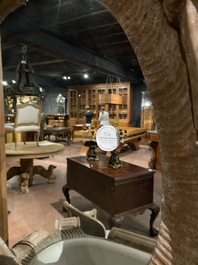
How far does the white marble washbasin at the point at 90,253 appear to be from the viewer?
715mm

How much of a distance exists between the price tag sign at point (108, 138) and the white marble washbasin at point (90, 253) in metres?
1.37

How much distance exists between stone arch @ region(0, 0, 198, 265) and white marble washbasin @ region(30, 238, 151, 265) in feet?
1.20

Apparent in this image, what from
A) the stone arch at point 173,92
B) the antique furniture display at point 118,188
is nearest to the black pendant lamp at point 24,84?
the antique furniture display at point 118,188

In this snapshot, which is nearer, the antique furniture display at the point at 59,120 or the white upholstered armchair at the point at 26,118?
the white upholstered armchair at the point at 26,118

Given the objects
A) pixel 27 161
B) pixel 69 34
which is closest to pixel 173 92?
pixel 27 161

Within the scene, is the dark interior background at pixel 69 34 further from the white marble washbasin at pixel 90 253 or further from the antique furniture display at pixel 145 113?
the white marble washbasin at pixel 90 253

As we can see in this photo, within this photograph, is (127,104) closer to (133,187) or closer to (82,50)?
(82,50)

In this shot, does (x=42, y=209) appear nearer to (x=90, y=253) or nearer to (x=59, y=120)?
(x=90, y=253)

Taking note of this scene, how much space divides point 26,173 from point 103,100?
18.1 ft

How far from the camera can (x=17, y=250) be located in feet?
2.53

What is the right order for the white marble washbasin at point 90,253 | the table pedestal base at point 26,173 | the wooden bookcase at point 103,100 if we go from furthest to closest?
the wooden bookcase at point 103,100
the table pedestal base at point 26,173
the white marble washbasin at point 90,253

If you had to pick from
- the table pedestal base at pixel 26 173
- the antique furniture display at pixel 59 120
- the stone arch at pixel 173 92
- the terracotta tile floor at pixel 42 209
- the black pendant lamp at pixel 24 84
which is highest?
the black pendant lamp at pixel 24 84

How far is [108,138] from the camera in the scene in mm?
2174

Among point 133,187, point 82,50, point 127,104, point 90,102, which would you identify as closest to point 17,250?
point 133,187
